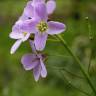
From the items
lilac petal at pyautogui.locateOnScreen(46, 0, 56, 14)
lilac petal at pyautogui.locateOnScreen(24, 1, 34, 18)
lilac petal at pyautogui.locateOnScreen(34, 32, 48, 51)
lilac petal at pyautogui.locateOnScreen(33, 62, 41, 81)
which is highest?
lilac petal at pyautogui.locateOnScreen(24, 1, 34, 18)

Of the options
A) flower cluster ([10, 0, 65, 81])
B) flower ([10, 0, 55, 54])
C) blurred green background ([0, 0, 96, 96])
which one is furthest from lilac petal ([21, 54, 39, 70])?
blurred green background ([0, 0, 96, 96])

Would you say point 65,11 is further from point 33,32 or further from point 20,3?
point 33,32

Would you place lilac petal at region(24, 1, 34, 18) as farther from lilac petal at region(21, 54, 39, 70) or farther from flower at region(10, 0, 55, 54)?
lilac petal at region(21, 54, 39, 70)

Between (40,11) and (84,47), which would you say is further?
(84,47)

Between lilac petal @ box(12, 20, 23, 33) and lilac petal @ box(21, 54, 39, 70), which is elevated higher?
lilac petal @ box(12, 20, 23, 33)

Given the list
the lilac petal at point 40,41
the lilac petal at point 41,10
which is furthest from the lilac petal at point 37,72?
the lilac petal at point 41,10

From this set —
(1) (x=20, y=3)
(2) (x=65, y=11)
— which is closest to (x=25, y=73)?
(2) (x=65, y=11)

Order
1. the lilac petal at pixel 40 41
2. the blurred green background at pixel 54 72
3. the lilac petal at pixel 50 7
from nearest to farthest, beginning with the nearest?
the lilac petal at pixel 40 41, the lilac petal at pixel 50 7, the blurred green background at pixel 54 72

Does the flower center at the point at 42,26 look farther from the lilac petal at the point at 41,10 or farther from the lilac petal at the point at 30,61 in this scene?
the lilac petal at the point at 30,61
